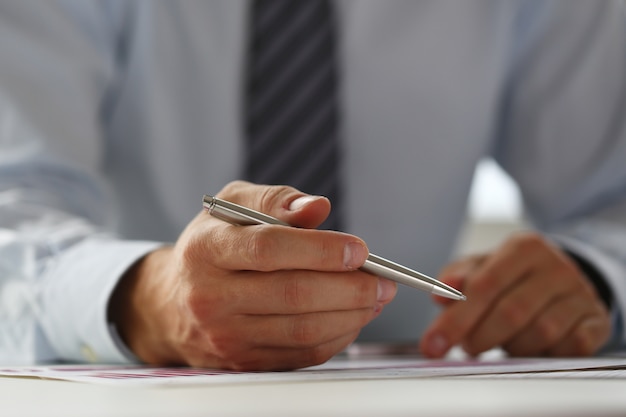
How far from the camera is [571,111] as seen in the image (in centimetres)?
98

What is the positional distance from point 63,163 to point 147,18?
0.73 ft

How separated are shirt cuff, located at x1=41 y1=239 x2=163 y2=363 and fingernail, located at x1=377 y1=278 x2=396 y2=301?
0.61 ft

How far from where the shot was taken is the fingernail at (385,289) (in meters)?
0.41

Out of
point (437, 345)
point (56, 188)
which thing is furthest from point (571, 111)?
point (56, 188)

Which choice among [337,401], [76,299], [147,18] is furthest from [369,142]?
[337,401]

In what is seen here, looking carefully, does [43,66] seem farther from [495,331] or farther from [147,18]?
[495,331]

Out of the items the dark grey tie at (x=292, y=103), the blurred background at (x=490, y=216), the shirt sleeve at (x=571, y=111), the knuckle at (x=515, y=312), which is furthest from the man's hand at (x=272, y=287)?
the blurred background at (x=490, y=216)

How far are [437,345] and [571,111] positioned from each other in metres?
0.52

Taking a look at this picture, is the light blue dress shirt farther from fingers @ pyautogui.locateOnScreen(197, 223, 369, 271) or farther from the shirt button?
fingers @ pyautogui.locateOnScreen(197, 223, 369, 271)

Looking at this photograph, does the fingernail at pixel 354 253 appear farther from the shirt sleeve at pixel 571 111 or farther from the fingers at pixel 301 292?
the shirt sleeve at pixel 571 111

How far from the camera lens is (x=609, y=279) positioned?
68 cm

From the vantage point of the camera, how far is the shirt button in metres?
0.54

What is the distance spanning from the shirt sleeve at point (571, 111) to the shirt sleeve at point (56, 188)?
0.54 meters

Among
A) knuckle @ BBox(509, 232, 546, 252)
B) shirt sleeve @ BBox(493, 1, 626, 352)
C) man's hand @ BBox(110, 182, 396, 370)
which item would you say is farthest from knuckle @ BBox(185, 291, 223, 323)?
shirt sleeve @ BBox(493, 1, 626, 352)
